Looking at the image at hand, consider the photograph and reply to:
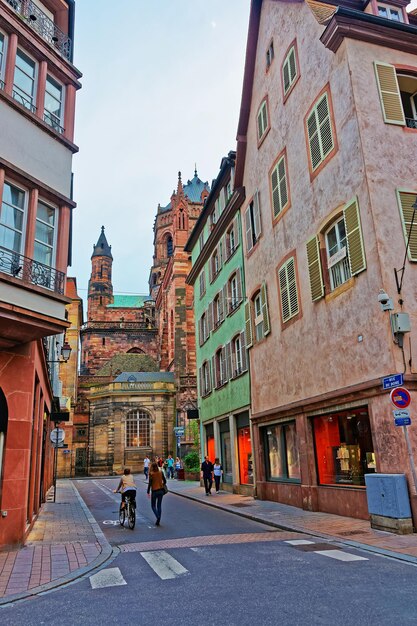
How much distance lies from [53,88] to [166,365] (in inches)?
2150

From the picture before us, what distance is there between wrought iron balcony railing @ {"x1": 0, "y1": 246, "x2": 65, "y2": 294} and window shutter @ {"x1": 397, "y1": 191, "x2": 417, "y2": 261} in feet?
26.0

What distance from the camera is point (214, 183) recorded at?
25.5 m

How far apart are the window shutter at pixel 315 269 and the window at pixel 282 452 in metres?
4.56

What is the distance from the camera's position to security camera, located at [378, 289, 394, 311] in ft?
35.5

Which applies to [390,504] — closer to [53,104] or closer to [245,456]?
[245,456]

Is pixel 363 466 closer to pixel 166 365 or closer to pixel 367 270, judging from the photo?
pixel 367 270

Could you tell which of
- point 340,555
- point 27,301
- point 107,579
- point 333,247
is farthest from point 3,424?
point 333,247

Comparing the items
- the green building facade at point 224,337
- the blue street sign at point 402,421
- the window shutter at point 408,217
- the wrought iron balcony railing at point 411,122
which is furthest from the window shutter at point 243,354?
the blue street sign at point 402,421

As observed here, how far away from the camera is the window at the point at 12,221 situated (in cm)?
1029

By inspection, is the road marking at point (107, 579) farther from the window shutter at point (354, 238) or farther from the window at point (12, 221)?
the window shutter at point (354, 238)

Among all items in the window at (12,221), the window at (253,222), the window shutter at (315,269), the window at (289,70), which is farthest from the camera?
the window at (253,222)

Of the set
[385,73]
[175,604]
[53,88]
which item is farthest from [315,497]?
[53,88]

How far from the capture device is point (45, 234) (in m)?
11.5

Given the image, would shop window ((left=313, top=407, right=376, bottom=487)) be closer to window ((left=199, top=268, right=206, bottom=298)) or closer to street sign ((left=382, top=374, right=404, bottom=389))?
street sign ((left=382, top=374, right=404, bottom=389))
